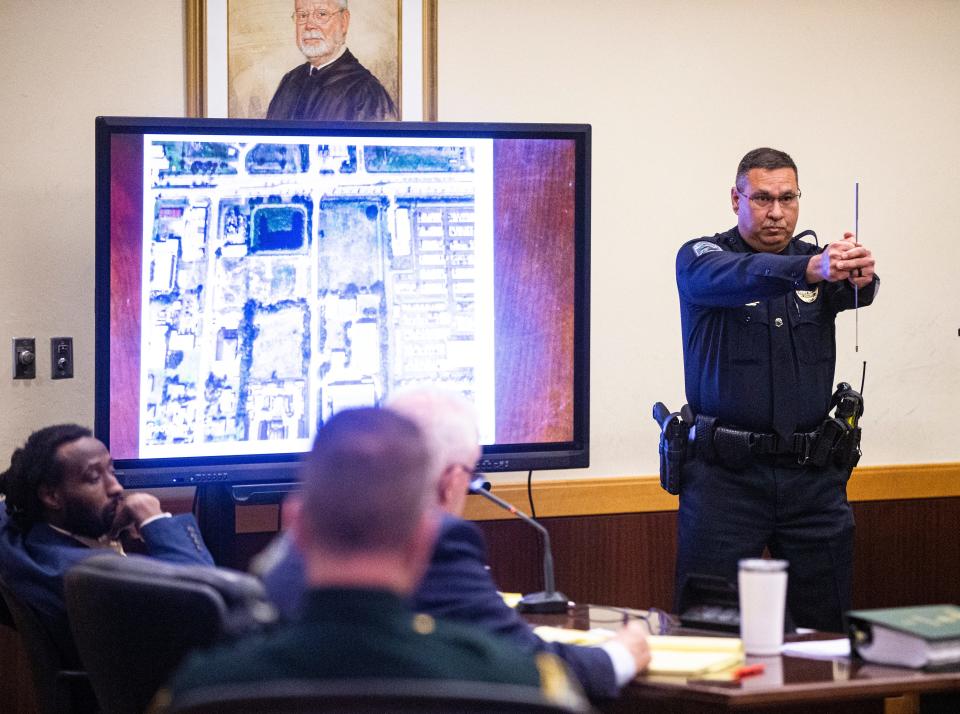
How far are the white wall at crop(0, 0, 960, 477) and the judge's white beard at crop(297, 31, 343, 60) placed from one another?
0.37m

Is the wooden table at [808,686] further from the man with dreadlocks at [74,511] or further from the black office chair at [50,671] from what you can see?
the man with dreadlocks at [74,511]

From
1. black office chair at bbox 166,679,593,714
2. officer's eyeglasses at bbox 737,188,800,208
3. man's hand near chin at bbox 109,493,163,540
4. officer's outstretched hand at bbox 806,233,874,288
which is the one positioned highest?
officer's eyeglasses at bbox 737,188,800,208

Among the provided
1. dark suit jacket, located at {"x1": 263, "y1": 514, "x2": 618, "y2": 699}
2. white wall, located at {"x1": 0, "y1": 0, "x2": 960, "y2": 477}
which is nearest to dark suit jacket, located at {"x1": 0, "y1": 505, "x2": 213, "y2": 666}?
dark suit jacket, located at {"x1": 263, "y1": 514, "x2": 618, "y2": 699}

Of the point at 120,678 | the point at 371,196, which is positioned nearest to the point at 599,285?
the point at 371,196

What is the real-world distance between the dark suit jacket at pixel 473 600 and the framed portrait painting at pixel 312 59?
231 cm

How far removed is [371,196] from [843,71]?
2.01 metres

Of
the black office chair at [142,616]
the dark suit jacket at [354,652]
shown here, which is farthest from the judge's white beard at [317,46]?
the dark suit jacket at [354,652]

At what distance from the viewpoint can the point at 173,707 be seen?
1219mm

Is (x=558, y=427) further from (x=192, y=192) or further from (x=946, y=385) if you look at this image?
(x=946, y=385)

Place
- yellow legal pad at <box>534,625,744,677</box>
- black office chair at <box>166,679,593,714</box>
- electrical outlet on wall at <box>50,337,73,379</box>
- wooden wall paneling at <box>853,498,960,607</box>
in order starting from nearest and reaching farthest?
black office chair at <box>166,679,593,714</box> < yellow legal pad at <box>534,625,744,677</box> < electrical outlet on wall at <box>50,337,73,379</box> < wooden wall paneling at <box>853,498,960,607</box>

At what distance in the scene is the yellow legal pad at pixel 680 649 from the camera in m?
2.14

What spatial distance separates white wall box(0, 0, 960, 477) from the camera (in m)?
3.80

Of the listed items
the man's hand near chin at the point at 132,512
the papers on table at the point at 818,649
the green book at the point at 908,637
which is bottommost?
the papers on table at the point at 818,649

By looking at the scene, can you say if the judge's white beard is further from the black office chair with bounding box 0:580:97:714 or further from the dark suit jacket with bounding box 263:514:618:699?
the dark suit jacket with bounding box 263:514:618:699
